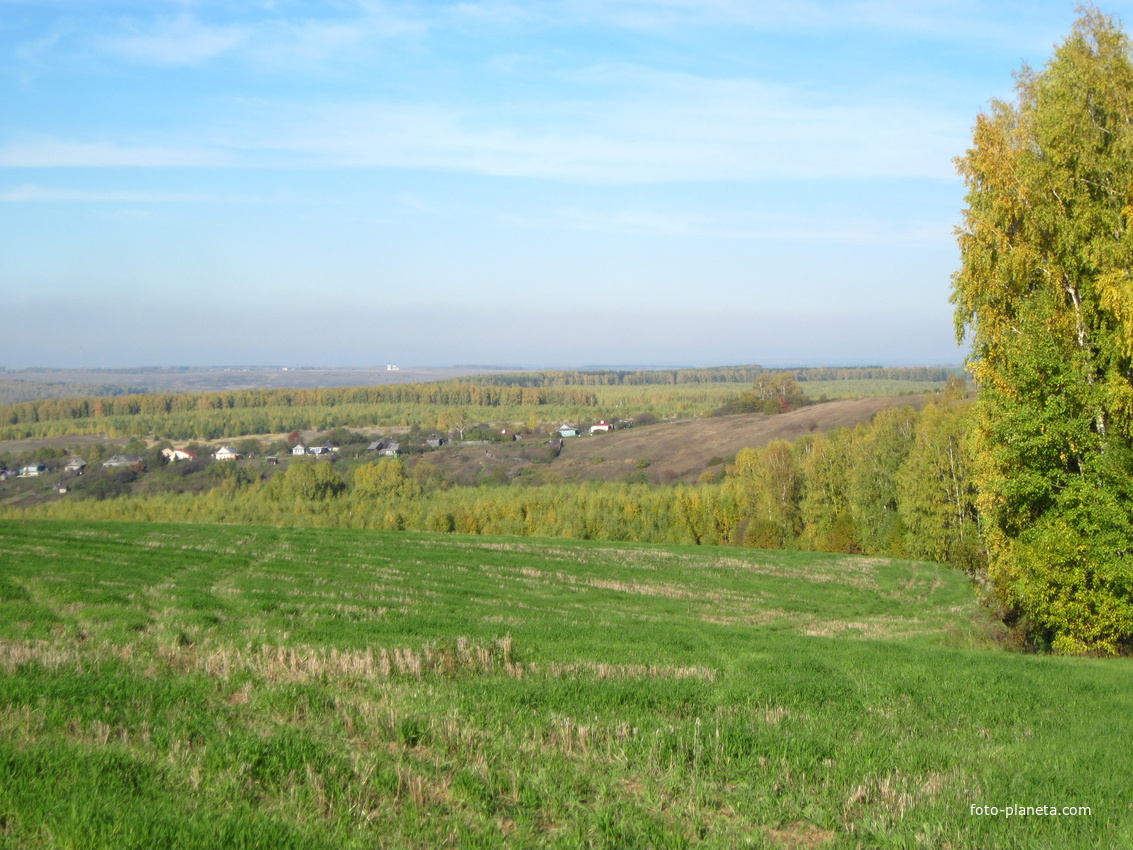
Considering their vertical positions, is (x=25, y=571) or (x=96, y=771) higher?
(x=96, y=771)

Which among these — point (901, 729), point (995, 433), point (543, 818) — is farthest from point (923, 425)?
point (543, 818)

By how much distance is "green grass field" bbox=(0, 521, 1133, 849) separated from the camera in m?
5.97

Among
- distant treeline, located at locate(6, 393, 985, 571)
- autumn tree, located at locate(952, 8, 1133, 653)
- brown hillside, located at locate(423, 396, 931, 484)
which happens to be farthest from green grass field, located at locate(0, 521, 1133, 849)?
brown hillside, located at locate(423, 396, 931, 484)

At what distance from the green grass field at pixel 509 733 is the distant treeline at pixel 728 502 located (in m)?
32.1

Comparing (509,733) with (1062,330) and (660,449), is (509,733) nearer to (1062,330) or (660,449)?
(1062,330)

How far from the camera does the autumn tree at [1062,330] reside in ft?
60.2

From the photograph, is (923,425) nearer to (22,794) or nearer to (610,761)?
(610,761)

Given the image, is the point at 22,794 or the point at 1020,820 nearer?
the point at 22,794

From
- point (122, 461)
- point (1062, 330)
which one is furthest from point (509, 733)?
point (122, 461)

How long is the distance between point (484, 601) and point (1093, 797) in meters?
18.0

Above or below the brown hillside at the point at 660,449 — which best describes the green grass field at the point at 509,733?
above

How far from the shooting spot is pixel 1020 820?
6543 mm

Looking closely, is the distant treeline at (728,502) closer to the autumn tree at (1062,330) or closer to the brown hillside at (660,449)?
the brown hillside at (660,449)

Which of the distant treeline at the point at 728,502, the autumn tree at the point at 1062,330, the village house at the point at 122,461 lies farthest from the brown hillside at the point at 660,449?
the autumn tree at the point at 1062,330
